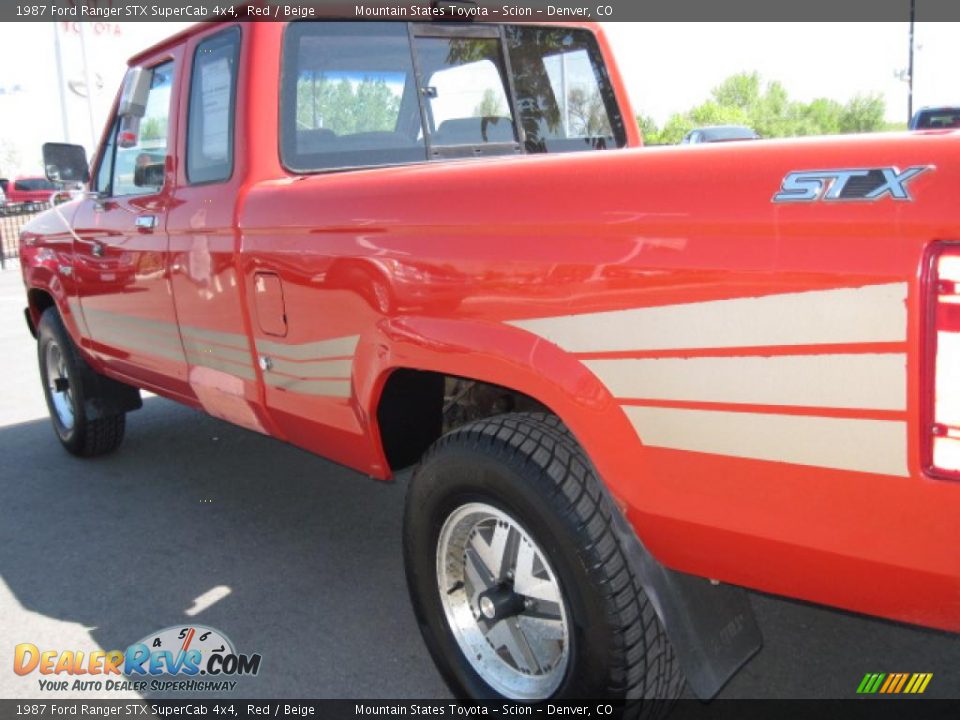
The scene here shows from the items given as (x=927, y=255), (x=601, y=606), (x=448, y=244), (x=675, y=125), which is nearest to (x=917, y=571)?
(x=927, y=255)

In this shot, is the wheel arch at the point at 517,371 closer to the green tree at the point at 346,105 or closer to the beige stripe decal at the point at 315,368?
the beige stripe decal at the point at 315,368

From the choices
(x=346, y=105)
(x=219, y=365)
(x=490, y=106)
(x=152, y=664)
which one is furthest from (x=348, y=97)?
(x=152, y=664)

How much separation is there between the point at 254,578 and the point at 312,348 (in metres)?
1.24

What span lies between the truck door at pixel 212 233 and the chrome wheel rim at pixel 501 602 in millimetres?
1058

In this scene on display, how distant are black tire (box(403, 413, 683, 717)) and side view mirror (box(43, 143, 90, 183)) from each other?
304 cm

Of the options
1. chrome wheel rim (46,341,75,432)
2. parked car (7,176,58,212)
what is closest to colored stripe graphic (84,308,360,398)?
chrome wheel rim (46,341,75,432)

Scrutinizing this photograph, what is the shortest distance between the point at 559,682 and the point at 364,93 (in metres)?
2.18

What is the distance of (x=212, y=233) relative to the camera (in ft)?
10.3

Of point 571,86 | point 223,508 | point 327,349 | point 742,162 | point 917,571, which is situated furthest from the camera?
point 223,508

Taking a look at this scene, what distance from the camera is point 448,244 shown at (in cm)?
221

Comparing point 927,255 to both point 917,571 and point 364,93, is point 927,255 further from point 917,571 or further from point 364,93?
point 364,93

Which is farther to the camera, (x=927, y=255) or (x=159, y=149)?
(x=159, y=149)

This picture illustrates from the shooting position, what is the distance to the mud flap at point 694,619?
2.01 meters

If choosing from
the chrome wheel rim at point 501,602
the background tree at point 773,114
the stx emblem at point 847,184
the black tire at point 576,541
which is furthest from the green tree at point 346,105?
the background tree at point 773,114
